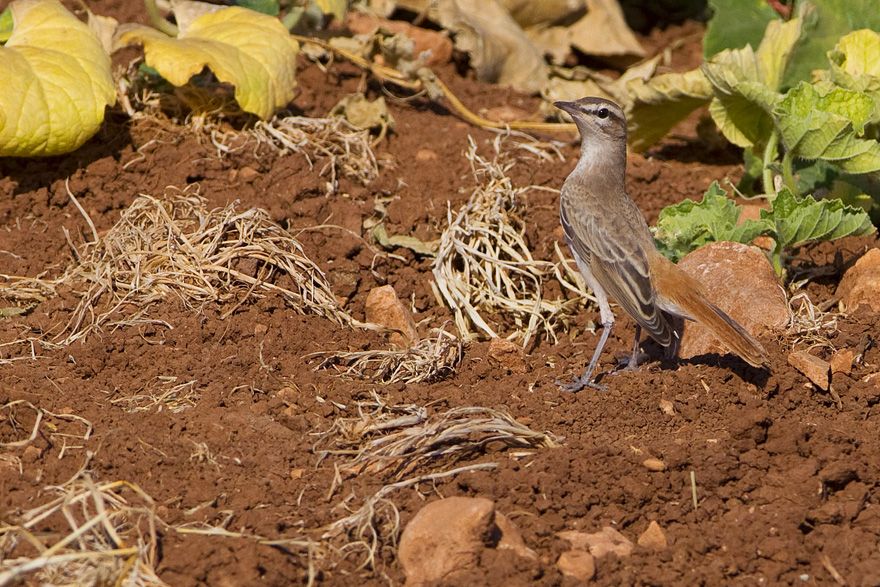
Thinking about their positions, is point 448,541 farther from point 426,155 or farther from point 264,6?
point 264,6

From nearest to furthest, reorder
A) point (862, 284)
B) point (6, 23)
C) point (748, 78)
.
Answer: point (862, 284) < point (748, 78) < point (6, 23)

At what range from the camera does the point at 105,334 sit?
20.9 feet

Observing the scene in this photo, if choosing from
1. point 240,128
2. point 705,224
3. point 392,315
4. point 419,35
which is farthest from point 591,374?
point 419,35

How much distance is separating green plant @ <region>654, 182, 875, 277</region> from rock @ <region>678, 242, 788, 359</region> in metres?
0.17

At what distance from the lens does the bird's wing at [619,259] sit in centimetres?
663

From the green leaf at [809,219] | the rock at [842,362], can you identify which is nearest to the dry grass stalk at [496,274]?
the green leaf at [809,219]

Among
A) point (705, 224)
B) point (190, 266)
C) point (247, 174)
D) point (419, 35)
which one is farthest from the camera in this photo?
point (419, 35)

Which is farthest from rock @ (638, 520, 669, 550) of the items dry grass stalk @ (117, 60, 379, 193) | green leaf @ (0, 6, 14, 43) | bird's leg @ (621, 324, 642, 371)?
green leaf @ (0, 6, 14, 43)

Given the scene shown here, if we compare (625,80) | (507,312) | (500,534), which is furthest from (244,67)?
(500,534)

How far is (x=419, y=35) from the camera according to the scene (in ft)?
33.5

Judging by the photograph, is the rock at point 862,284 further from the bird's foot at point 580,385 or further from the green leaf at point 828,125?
the bird's foot at point 580,385

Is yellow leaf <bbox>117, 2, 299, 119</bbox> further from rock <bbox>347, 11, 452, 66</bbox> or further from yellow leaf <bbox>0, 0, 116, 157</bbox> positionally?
rock <bbox>347, 11, 452, 66</bbox>

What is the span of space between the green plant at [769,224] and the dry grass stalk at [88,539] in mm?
4014

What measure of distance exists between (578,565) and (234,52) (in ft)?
15.3
